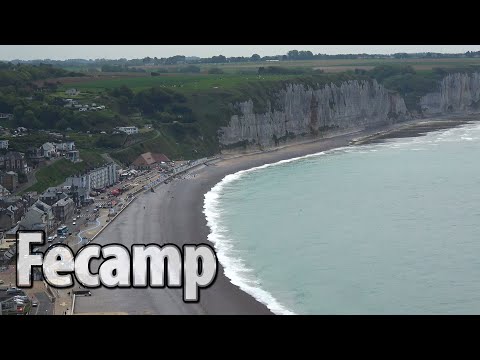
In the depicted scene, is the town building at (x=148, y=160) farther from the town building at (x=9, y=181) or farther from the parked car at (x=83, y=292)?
the parked car at (x=83, y=292)

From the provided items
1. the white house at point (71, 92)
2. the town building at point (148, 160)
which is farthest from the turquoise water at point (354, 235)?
the white house at point (71, 92)

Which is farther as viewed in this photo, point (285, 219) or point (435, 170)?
point (435, 170)

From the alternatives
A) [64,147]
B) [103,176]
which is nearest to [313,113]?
[64,147]

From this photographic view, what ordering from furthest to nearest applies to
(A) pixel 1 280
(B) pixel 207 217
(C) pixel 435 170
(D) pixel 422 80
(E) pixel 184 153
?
(D) pixel 422 80
(E) pixel 184 153
(C) pixel 435 170
(B) pixel 207 217
(A) pixel 1 280
